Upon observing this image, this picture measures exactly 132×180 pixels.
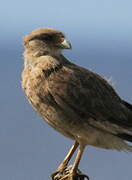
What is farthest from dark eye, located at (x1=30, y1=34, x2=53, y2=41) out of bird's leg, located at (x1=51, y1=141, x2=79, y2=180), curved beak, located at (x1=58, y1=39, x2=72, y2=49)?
bird's leg, located at (x1=51, y1=141, x2=79, y2=180)

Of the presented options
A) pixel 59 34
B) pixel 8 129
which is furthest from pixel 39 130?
pixel 59 34

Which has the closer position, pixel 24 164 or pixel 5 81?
Result: pixel 24 164

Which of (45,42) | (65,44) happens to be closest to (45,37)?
(45,42)

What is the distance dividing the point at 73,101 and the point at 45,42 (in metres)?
0.88

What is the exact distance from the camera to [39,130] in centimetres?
7962

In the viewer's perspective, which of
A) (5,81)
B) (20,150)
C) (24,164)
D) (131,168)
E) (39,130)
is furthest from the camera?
(5,81)

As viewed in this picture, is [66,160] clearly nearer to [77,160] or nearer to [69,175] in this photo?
[77,160]

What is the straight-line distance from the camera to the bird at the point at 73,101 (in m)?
12.9

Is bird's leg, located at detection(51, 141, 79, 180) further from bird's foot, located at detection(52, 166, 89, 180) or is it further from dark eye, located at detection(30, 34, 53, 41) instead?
dark eye, located at detection(30, 34, 53, 41)

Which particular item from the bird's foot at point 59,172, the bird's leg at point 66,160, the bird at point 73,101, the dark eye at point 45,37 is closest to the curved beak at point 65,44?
the bird at point 73,101

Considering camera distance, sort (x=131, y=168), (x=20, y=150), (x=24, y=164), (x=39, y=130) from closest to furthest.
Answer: (x=131, y=168) → (x=24, y=164) → (x=20, y=150) → (x=39, y=130)

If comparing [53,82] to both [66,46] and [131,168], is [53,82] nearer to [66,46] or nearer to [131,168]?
[66,46]

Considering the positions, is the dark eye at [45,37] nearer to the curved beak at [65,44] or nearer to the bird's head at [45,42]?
the bird's head at [45,42]

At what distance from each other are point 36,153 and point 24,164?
4.23 feet
